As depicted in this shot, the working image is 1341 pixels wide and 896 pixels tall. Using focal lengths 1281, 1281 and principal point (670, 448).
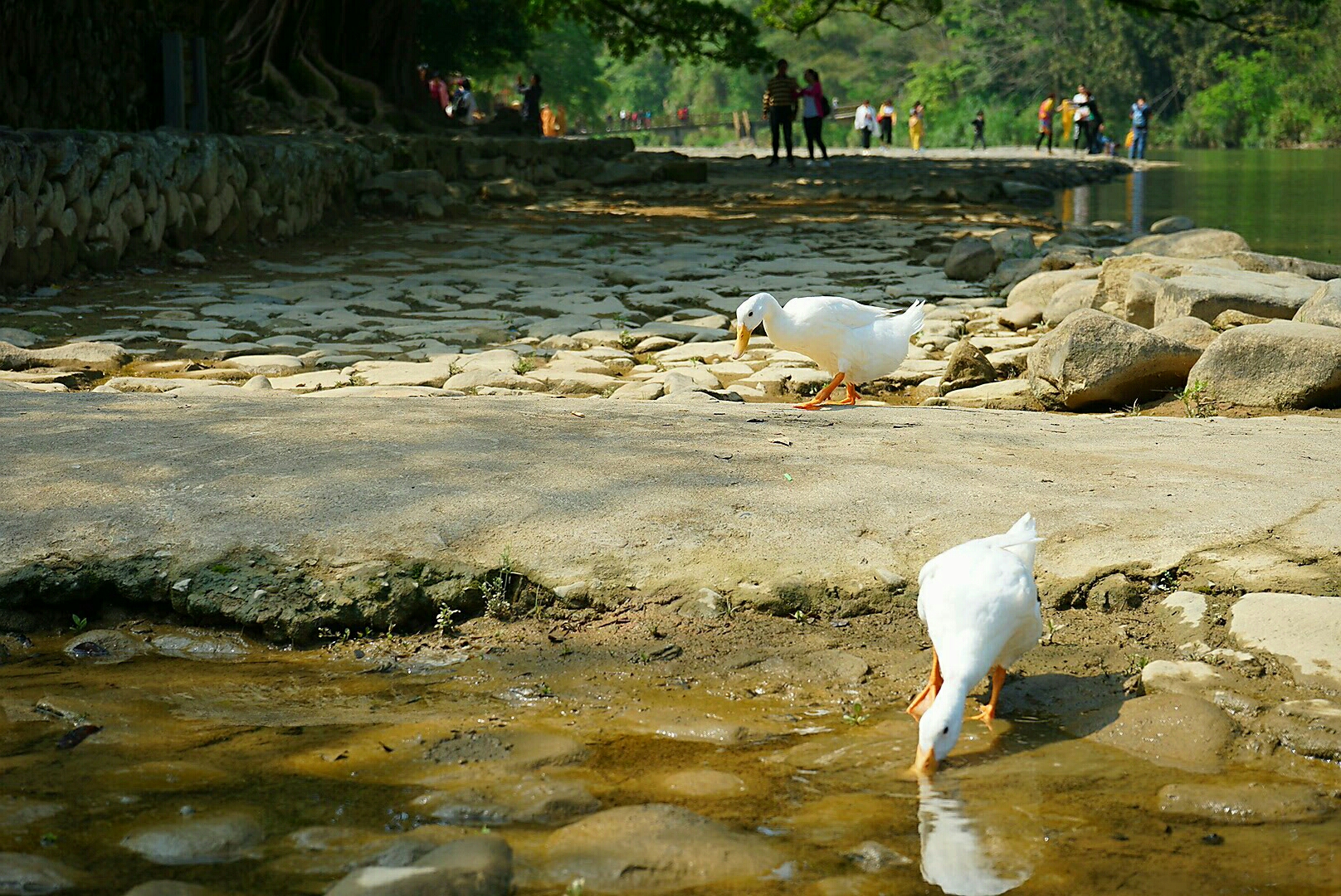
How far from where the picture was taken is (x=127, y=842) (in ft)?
6.42

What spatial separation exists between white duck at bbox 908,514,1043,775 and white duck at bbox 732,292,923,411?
2.06 metres

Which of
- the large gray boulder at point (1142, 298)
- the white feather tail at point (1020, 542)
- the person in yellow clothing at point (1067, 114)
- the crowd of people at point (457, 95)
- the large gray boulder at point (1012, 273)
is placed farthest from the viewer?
the person in yellow clothing at point (1067, 114)

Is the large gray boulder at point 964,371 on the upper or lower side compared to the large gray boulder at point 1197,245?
lower

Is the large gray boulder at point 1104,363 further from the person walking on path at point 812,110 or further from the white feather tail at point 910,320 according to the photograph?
the person walking on path at point 812,110

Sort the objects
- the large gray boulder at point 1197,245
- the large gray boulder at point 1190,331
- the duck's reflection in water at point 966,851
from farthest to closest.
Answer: the large gray boulder at point 1197,245
the large gray boulder at point 1190,331
the duck's reflection in water at point 966,851

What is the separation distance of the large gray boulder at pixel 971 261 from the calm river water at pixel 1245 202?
2.98 meters

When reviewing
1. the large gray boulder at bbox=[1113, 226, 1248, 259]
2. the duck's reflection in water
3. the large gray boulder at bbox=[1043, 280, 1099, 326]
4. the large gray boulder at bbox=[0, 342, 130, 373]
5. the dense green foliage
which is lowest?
the duck's reflection in water

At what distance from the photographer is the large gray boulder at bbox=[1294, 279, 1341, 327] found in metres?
5.58

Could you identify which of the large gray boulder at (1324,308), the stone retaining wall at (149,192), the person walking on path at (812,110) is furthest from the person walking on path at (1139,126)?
the large gray boulder at (1324,308)

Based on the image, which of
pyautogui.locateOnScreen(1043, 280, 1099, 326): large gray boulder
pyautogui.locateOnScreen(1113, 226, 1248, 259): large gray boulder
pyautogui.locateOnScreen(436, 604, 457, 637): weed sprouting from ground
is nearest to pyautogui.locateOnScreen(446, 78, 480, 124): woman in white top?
pyautogui.locateOnScreen(1113, 226, 1248, 259): large gray boulder

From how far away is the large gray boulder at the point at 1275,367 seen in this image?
4.79 m

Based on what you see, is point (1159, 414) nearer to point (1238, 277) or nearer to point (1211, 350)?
point (1211, 350)

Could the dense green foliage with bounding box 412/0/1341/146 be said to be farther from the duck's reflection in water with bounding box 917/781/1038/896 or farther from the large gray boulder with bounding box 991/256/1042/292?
the duck's reflection in water with bounding box 917/781/1038/896

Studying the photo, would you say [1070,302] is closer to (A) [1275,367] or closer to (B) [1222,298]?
(B) [1222,298]
